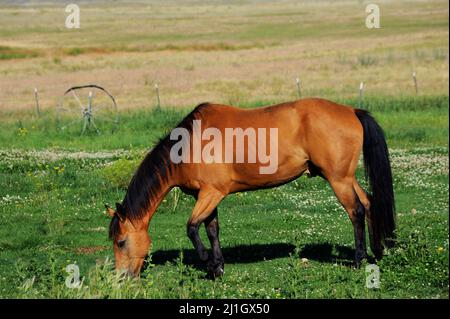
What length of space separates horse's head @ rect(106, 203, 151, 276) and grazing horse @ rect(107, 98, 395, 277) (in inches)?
12.5

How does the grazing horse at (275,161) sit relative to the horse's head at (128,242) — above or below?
above

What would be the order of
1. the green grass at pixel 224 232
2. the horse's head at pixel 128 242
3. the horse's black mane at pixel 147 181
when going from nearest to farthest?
1. the green grass at pixel 224 232
2. the horse's head at pixel 128 242
3. the horse's black mane at pixel 147 181

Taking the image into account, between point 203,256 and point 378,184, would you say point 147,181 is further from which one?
point 378,184

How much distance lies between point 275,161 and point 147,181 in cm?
174

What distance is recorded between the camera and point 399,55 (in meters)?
57.8

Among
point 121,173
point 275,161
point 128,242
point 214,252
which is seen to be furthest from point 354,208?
point 121,173

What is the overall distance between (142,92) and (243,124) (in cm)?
3387

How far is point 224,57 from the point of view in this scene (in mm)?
62906

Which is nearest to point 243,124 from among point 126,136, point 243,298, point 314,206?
point 243,298

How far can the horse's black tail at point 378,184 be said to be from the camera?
1183 centimetres

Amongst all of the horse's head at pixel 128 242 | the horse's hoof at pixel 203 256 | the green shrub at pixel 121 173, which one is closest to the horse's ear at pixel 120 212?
the horse's head at pixel 128 242

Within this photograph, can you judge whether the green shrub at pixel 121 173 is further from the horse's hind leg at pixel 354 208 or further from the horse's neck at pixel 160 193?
the horse's hind leg at pixel 354 208

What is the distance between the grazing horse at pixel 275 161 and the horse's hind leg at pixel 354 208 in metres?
0.01

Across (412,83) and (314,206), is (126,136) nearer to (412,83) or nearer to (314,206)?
(314,206)
